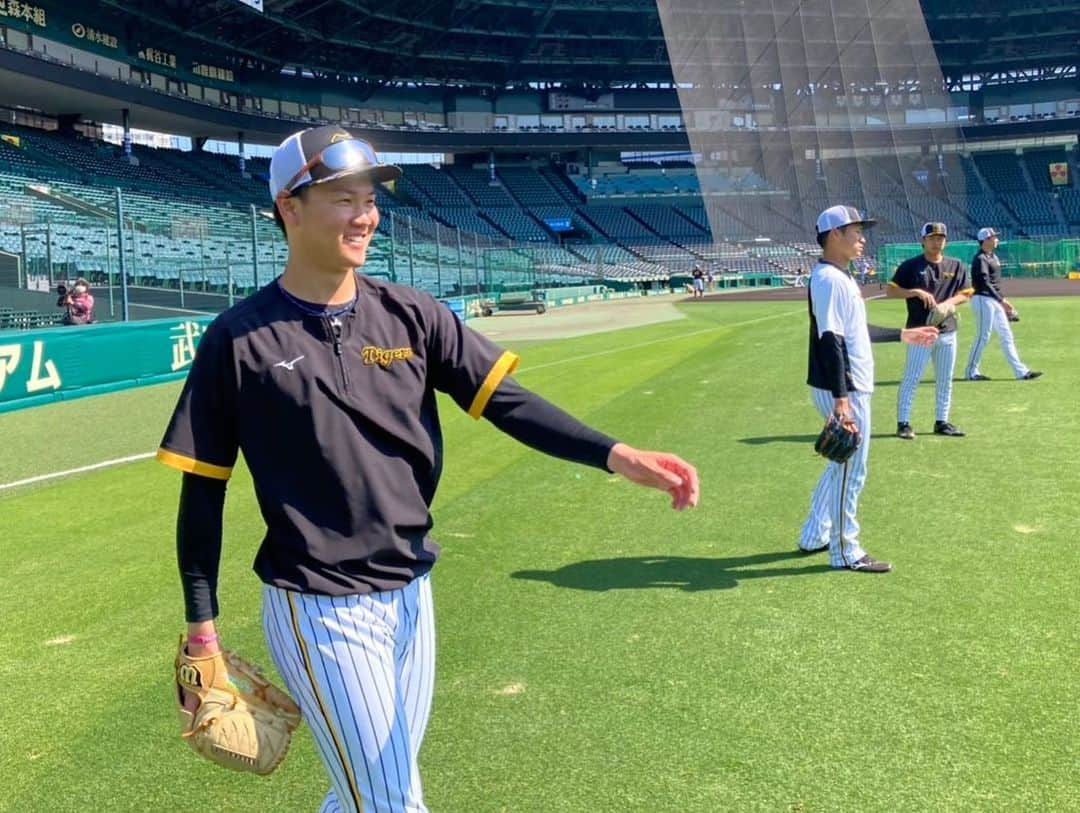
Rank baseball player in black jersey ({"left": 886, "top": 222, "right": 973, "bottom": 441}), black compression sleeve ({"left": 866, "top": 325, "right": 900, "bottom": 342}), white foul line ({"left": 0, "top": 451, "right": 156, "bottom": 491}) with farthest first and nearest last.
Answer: baseball player in black jersey ({"left": 886, "top": 222, "right": 973, "bottom": 441})
white foul line ({"left": 0, "top": 451, "right": 156, "bottom": 491})
black compression sleeve ({"left": 866, "top": 325, "right": 900, "bottom": 342})

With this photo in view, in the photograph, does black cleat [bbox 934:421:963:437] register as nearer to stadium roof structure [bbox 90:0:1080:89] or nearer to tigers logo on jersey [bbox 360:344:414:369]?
tigers logo on jersey [bbox 360:344:414:369]

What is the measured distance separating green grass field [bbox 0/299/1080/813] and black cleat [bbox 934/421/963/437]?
22 cm

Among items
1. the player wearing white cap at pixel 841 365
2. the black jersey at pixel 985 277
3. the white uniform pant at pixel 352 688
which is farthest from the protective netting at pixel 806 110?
the white uniform pant at pixel 352 688

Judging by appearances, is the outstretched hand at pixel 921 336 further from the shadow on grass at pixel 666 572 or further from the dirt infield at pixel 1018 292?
the dirt infield at pixel 1018 292

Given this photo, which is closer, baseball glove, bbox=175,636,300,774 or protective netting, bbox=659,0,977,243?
baseball glove, bbox=175,636,300,774

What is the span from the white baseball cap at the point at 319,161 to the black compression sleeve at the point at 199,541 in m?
0.76

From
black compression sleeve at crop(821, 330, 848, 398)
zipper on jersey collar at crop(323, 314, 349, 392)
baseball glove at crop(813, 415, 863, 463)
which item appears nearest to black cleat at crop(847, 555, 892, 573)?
baseball glove at crop(813, 415, 863, 463)

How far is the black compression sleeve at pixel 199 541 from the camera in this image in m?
2.40

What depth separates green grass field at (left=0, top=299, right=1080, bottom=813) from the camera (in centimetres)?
359

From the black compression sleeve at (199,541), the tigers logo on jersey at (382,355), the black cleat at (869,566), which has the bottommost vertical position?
the black cleat at (869,566)

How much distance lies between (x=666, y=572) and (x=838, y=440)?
4.47 ft

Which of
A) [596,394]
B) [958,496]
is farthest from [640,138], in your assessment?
[958,496]

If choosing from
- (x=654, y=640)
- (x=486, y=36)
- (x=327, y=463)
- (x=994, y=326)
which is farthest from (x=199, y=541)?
(x=486, y=36)

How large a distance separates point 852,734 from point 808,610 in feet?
4.93
